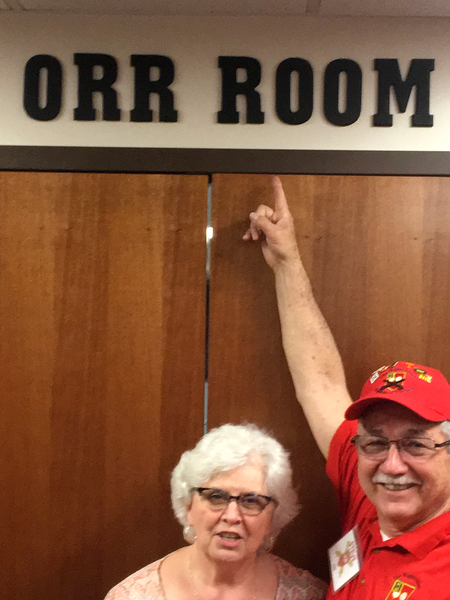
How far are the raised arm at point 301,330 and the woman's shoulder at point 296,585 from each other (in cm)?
34

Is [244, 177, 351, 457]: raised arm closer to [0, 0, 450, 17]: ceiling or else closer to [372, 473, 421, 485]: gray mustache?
[372, 473, 421, 485]: gray mustache

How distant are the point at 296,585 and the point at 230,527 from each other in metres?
0.30

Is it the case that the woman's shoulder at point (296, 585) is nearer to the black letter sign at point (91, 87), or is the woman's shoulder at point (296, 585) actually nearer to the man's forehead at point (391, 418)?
the man's forehead at point (391, 418)

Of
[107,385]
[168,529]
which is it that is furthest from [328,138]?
[168,529]

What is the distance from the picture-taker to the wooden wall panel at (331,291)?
1.54 meters

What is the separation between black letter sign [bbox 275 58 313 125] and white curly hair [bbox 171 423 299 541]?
3.40 feet

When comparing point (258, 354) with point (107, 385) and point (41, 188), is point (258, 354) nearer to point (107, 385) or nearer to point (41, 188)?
point (107, 385)

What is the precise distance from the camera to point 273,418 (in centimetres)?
155

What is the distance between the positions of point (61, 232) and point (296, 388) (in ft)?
3.06

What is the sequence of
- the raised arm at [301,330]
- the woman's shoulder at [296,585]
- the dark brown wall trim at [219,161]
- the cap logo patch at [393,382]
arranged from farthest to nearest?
the dark brown wall trim at [219,161], the raised arm at [301,330], the woman's shoulder at [296,585], the cap logo patch at [393,382]

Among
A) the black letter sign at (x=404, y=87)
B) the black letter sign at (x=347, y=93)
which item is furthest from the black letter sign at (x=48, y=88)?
the black letter sign at (x=404, y=87)

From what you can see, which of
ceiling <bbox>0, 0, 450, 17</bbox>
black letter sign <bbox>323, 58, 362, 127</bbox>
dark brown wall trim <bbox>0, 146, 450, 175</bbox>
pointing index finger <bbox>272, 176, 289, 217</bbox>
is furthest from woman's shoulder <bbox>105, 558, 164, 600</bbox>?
ceiling <bbox>0, 0, 450, 17</bbox>

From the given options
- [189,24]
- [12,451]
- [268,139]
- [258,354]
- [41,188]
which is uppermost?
[189,24]

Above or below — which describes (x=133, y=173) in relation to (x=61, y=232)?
above
